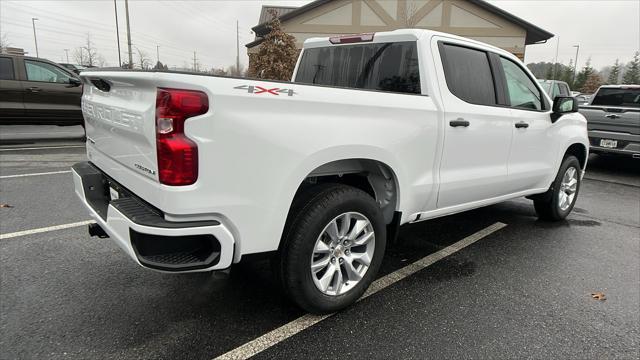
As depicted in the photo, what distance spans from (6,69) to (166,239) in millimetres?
9738

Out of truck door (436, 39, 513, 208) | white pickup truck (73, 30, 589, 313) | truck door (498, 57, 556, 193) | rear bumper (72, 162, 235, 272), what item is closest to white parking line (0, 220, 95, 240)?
white pickup truck (73, 30, 589, 313)

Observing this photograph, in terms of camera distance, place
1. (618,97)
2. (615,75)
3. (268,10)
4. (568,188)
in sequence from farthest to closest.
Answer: (615,75), (268,10), (618,97), (568,188)

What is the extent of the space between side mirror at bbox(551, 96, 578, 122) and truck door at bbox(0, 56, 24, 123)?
406 inches

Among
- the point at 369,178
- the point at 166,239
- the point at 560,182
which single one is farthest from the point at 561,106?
the point at 166,239

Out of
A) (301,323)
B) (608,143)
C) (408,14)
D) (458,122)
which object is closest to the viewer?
(301,323)

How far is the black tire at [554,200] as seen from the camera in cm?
497

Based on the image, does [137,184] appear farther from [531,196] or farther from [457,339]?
[531,196]

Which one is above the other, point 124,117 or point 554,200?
point 124,117

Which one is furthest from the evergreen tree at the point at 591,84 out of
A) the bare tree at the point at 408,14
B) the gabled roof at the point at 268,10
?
the gabled roof at the point at 268,10

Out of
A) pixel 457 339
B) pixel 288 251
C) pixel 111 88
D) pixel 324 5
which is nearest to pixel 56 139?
pixel 111 88

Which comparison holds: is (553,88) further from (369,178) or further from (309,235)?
(309,235)

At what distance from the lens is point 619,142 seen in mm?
8359

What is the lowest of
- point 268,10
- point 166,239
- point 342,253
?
point 342,253

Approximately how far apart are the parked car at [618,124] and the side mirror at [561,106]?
15.9 feet
